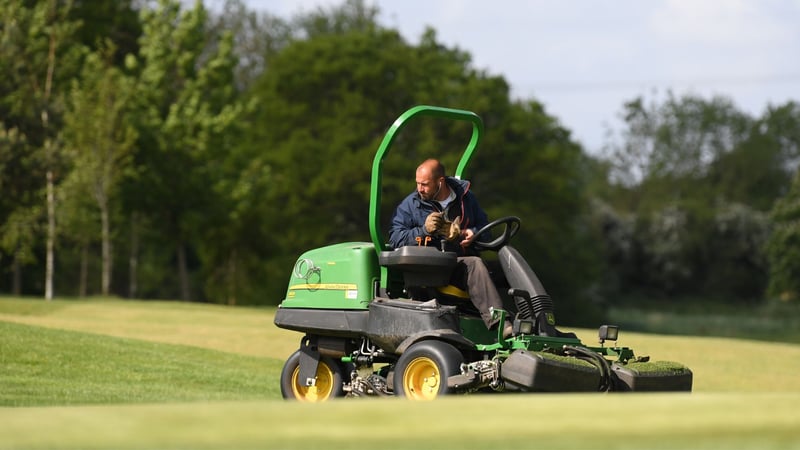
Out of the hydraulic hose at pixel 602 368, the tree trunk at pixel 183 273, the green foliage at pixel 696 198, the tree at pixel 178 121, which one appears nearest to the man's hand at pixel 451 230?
the hydraulic hose at pixel 602 368

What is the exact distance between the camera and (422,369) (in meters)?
9.18

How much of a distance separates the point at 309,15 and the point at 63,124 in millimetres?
37861

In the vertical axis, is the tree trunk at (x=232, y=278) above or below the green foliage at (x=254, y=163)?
below

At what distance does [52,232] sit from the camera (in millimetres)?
35375

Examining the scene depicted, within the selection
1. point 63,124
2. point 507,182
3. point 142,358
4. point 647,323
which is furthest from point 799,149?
point 142,358

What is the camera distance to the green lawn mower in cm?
883

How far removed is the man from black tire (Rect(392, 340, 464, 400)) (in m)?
0.54

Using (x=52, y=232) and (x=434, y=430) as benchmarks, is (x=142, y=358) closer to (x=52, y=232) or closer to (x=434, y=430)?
(x=434, y=430)

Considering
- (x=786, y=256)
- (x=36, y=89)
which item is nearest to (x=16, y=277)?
(x=36, y=89)

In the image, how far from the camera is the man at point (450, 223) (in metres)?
9.38

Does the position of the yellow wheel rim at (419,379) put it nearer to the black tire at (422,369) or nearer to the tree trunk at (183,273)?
the black tire at (422,369)

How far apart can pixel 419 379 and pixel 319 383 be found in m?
1.74

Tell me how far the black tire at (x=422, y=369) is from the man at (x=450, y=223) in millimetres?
543

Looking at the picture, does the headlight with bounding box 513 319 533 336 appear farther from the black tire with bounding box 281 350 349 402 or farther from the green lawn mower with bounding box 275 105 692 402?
the black tire with bounding box 281 350 349 402
